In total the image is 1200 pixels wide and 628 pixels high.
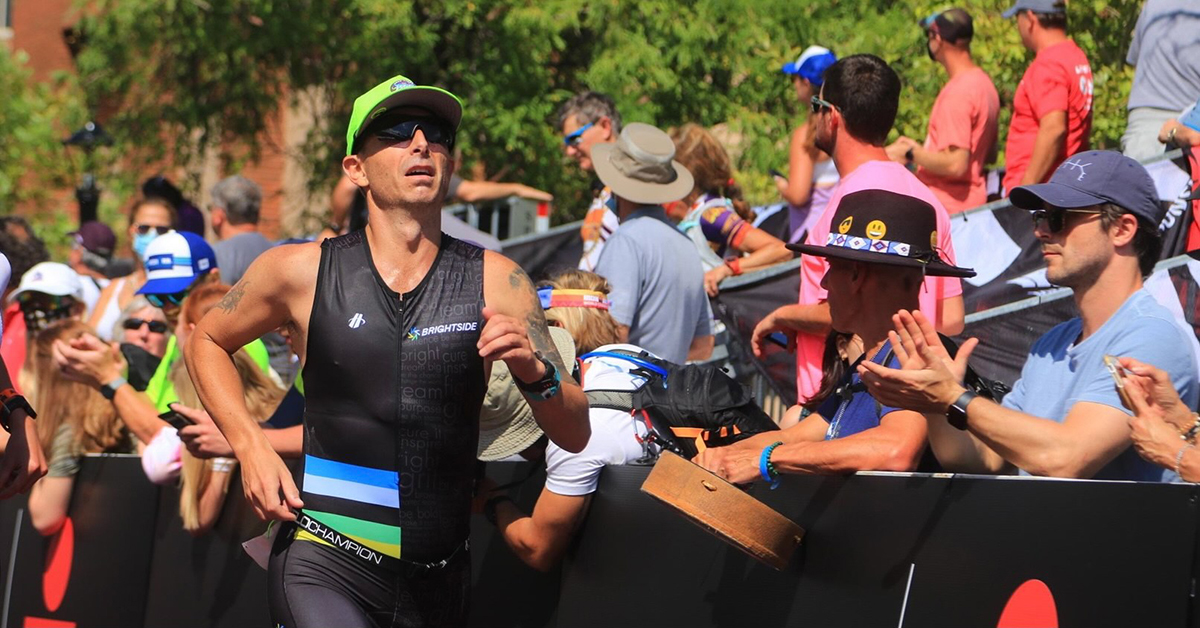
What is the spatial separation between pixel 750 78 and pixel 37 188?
572 inches

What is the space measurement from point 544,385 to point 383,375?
0.51 meters

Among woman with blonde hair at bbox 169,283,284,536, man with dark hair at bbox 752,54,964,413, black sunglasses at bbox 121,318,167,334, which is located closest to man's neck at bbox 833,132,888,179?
man with dark hair at bbox 752,54,964,413

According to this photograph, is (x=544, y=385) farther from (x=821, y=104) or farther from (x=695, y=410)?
(x=821, y=104)

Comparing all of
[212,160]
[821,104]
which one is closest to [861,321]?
[821,104]

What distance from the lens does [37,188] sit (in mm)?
23281

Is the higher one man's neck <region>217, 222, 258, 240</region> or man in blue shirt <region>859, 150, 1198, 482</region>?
man in blue shirt <region>859, 150, 1198, 482</region>

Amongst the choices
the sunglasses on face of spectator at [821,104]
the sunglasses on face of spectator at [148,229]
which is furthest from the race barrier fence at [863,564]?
the sunglasses on face of spectator at [148,229]

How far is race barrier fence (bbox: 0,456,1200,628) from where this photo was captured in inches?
138

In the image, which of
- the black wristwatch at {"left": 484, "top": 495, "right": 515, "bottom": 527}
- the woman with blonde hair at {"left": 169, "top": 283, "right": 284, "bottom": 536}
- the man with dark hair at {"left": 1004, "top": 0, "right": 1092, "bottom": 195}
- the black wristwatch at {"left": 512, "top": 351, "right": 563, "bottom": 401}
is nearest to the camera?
the black wristwatch at {"left": 512, "top": 351, "right": 563, "bottom": 401}

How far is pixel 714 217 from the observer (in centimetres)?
796

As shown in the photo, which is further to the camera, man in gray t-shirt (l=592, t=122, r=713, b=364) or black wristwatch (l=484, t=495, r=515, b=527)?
man in gray t-shirt (l=592, t=122, r=713, b=364)

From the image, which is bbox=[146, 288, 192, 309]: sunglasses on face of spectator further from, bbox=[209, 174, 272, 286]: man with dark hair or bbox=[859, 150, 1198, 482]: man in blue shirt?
bbox=[859, 150, 1198, 482]: man in blue shirt

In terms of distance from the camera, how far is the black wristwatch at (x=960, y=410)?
12.0ft

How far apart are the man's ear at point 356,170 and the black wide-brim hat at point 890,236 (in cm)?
133
